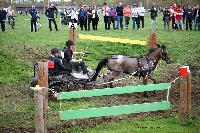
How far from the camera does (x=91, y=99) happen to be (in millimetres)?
14242

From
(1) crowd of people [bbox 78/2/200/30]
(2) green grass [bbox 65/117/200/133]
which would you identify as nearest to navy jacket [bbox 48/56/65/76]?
(2) green grass [bbox 65/117/200/133]

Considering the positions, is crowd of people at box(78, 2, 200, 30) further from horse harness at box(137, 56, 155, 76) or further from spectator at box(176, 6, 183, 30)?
horse harness at box(137, 56, 155, 76)

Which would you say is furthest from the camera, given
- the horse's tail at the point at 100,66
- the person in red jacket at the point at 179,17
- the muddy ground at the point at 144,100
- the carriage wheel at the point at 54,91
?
the person in red jacket at the point at 179,17

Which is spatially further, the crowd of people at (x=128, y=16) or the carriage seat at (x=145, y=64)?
the crowd of people at (x=128, y=16)

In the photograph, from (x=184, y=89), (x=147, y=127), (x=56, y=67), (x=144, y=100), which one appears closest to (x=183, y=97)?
(x=184, y=89)

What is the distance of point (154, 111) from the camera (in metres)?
12.3

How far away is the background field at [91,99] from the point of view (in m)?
11.0

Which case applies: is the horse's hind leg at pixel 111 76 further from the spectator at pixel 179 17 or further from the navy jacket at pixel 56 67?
the spectator at pixel 179 17

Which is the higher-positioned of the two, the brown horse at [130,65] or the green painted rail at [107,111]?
the brown horse at [130,65]

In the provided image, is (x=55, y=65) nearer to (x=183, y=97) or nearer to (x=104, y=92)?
(x=104, y=92)

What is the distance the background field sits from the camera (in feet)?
36.1

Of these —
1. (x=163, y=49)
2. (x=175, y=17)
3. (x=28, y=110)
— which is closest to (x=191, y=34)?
(x=175, y=17)

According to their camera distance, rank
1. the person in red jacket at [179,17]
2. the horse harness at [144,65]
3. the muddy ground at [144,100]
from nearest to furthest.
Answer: the muddy ground at [144,100] < the horse harness at [144,65] < the person in red jacket at [179,17]

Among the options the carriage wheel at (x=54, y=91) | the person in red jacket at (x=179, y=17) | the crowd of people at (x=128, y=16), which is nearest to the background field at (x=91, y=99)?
the carriage wheel at (x=54, y=91)
